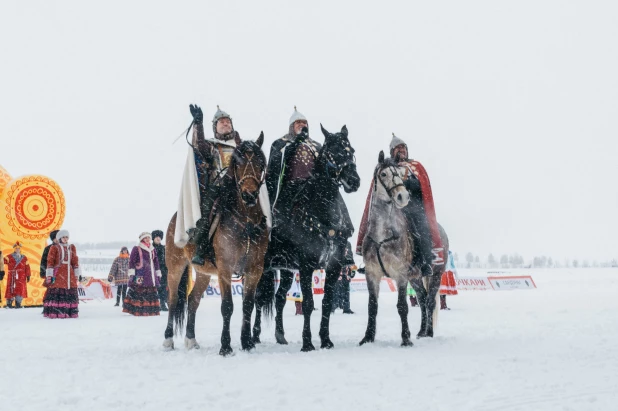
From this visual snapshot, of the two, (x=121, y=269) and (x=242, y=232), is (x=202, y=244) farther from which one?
(x=121, y=269)

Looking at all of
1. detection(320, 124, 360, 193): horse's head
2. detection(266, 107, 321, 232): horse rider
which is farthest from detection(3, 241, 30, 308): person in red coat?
detection(320, 124, 360, 193): horse's head

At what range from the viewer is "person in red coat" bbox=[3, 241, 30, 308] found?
19859mm

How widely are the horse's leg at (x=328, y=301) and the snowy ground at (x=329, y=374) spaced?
194 millimetres

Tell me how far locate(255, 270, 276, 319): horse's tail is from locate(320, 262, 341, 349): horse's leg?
1.08m

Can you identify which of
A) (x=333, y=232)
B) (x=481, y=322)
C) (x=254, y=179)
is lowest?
(x=481, y=322)

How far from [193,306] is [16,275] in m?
14.3

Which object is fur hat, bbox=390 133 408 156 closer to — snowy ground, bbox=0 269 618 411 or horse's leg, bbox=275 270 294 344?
horse's leg, bbox=275 270 294 344

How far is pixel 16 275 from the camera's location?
2011 cm

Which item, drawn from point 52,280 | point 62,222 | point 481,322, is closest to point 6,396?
point 481,322

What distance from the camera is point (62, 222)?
20.4 meters

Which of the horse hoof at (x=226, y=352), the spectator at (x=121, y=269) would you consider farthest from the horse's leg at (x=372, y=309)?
the spectator at (x=121, y=269)

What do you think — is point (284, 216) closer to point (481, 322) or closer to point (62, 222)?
point (481, 322)

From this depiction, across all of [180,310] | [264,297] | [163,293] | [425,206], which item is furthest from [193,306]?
[163,293]

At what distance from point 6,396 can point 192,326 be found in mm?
3341
